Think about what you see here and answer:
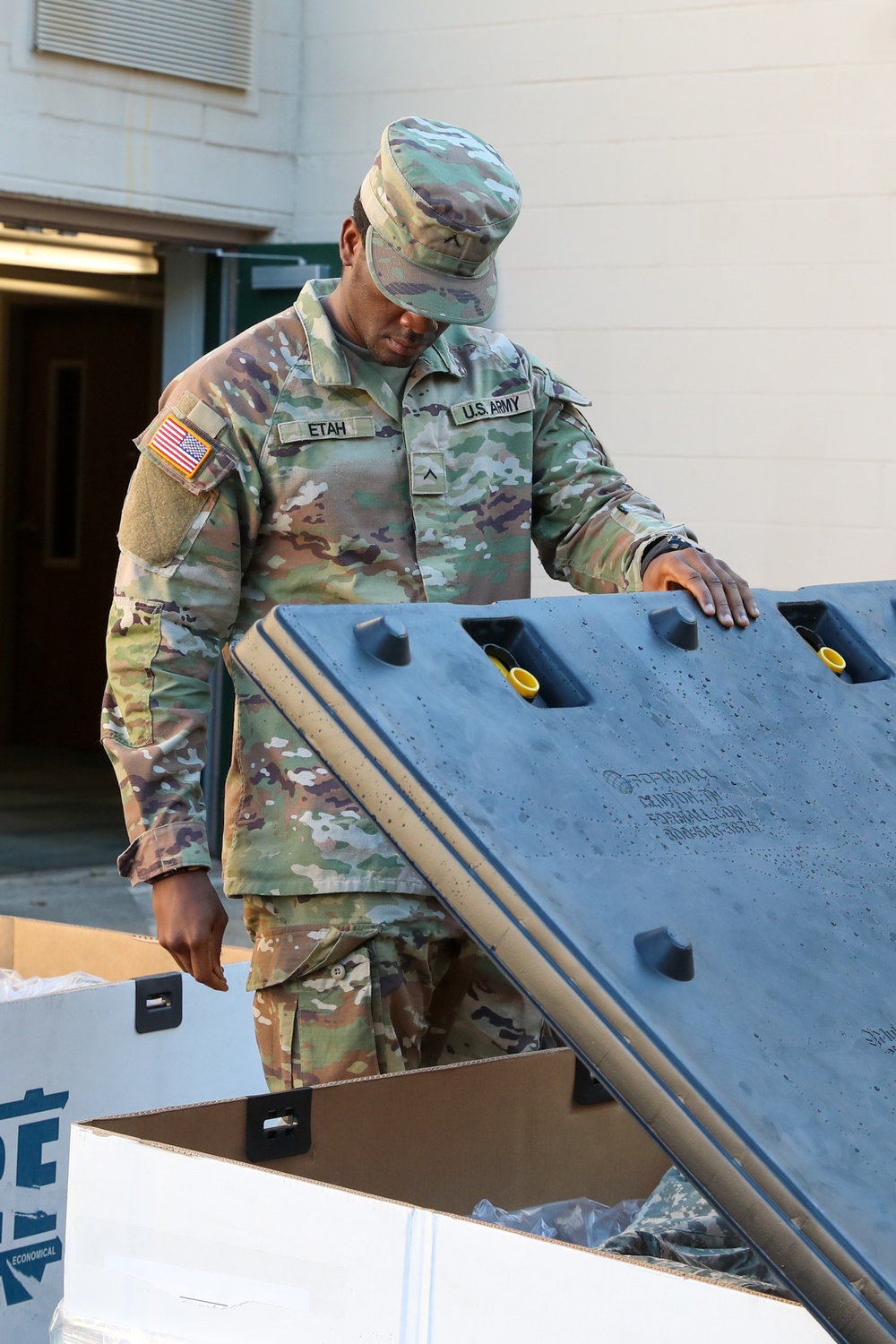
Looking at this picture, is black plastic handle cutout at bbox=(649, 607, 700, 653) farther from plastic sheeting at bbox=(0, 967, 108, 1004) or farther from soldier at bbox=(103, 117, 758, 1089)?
plastic sheeting at bbox=(0, 967, 108, 1004)

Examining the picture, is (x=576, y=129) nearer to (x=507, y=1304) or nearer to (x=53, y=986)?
(x=53, y=986)

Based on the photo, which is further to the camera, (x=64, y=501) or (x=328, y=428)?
(x=64, y=501)

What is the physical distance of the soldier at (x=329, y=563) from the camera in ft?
6.23

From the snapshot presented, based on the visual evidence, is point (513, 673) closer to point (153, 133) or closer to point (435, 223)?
point (435, 223)

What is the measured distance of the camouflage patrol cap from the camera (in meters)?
1.84

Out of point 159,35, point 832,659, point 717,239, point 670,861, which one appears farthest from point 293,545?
point 159,35

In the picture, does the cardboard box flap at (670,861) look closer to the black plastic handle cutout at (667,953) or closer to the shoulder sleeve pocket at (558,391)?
the black plastic handle cutout at (667,953)

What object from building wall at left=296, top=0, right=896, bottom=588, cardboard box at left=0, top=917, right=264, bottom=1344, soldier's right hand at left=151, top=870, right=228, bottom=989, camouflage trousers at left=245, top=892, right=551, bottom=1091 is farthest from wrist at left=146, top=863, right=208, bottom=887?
building wall at left=296, top=0, right=896, bottom=588

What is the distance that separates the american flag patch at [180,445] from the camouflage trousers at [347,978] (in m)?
0.52

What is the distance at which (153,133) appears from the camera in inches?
212

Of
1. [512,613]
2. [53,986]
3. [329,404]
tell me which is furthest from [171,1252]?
[53,986]

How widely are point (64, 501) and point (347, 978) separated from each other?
26.7ft

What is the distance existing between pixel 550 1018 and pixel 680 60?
4.45 m

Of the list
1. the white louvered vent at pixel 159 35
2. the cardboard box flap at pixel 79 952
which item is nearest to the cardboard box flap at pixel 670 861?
the cardboard box flap at pixel 79 952
